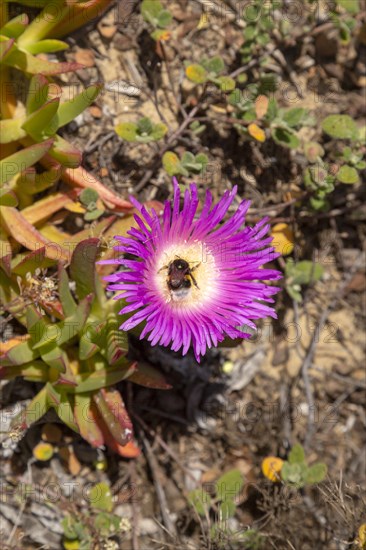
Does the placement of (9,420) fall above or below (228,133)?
below

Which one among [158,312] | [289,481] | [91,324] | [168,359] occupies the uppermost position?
[158,312]

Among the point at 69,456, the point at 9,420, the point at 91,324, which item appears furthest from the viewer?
the point at 69,456

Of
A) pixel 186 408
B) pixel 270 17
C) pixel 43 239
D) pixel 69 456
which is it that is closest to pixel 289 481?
pixel 186 408

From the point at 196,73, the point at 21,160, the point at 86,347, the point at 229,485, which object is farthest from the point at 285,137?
the point at 229,485

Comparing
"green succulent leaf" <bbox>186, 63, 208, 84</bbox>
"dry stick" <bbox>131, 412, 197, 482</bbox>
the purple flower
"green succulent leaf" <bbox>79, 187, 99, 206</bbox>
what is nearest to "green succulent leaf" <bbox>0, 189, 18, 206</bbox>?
"green succulent leaf" <bbox>79, 187, 99, 206</bbox>

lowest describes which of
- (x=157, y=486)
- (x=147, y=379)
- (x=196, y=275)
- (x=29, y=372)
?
(x=157, y=486)

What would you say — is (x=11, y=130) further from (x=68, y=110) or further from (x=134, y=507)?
(x=134, y=507)

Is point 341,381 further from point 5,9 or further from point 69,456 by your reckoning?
point 5,9

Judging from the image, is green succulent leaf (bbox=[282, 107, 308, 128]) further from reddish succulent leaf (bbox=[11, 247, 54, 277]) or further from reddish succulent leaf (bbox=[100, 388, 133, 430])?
reddish succulent leaf (bbox=[100, 388, 133, 430])

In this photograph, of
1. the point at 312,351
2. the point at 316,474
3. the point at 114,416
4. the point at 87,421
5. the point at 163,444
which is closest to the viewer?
the point at 114,416
